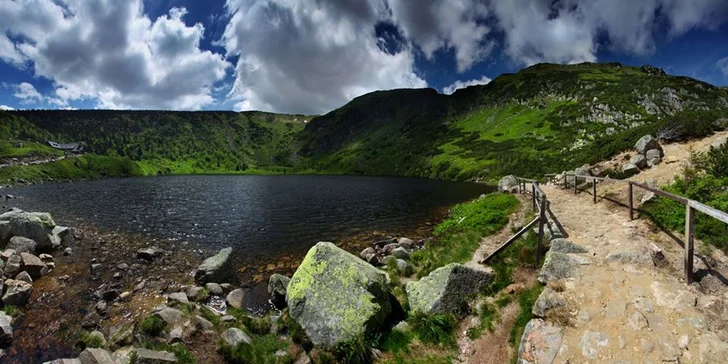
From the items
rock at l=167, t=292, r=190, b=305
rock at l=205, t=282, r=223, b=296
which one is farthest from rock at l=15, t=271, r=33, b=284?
rock at l=205, t=282, r=223, b=296

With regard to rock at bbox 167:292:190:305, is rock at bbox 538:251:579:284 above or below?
above

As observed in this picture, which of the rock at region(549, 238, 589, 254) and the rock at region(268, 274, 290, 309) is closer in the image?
the rock at region(549, 238, 589, 254)

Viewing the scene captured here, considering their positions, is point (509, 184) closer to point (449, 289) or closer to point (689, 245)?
point (449, 289)

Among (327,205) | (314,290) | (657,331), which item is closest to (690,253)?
(657,331)

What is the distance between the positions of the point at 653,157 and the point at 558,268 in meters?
23.5

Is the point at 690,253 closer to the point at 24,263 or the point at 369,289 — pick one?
the point at 369,289

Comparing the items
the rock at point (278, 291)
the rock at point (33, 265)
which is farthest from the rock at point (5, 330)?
the rock at point (278, 291)

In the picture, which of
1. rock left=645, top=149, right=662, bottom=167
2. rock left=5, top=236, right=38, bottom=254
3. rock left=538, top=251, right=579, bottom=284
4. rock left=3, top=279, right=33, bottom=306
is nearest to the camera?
rock left=538, top=251, right=579, bottom=284

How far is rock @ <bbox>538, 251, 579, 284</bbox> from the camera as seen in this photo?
13141 millimetres

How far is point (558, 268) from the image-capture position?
13438mm

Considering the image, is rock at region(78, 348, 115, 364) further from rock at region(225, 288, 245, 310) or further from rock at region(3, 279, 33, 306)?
rock at region(3, 279, 33, 306)

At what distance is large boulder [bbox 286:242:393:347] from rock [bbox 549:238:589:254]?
8.40m

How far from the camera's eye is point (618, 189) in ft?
81.8

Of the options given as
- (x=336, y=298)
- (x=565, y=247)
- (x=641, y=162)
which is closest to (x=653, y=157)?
(x=641, y=162)
